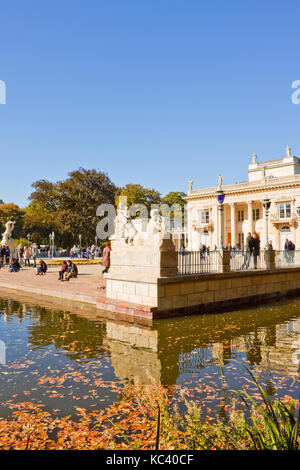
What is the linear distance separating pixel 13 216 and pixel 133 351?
221 feet

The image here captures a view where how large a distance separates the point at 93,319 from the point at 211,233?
149 feet

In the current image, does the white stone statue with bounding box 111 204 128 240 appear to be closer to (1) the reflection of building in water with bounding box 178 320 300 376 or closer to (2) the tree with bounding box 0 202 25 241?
(1) the reflection of building in water with bounding box 178 320 300 376

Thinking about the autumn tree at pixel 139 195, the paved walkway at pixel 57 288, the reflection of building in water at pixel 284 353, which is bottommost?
the reflection of building in water at pixel 284 353

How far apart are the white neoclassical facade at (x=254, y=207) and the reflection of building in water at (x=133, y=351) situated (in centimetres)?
3701

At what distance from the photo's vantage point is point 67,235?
174 feet

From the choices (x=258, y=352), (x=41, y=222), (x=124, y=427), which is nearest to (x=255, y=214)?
(x=41, y=222)

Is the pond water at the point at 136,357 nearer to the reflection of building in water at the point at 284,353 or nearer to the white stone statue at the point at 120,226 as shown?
the reflection of building in water at the point at 284,353

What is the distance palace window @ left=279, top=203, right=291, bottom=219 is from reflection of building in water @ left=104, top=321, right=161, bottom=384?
1604 inches

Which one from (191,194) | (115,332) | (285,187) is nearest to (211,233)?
(191,194)

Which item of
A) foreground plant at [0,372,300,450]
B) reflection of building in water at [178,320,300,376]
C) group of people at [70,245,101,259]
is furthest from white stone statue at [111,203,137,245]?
group of people at [70,245,101,259]

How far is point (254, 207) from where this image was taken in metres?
51.2

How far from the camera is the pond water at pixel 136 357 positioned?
5.19 m

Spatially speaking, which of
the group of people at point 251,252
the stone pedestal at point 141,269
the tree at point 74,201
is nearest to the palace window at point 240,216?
the tree at point 74,201
